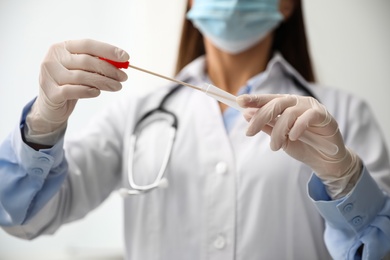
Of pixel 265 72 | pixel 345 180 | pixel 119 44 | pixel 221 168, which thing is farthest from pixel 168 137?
pixel 119 44

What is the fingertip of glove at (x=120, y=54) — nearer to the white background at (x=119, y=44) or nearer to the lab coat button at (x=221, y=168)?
the lab coat button at (x=221, y=168)

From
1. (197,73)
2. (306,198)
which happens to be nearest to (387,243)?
(306,198)

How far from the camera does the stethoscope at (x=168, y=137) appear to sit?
974mm

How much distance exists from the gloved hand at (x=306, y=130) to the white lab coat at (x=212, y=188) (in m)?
0.14

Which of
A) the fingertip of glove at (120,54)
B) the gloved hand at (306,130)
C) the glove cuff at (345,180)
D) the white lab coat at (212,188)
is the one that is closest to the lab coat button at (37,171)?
the white lab coat at (212,188)

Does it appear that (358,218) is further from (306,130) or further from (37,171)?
(37,171)

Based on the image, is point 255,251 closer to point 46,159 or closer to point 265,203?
point 265,203

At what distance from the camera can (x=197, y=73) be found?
1176 mm

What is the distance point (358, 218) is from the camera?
2.80 feet

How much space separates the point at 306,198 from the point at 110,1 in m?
0.89

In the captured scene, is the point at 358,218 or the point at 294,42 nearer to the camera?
the point at 358,218

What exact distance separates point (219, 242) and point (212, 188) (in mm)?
103

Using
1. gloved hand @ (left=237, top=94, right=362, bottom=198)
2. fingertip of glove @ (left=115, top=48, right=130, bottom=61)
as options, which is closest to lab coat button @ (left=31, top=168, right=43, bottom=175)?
fingertip of glove @ (left=115, top=48, right=130, bottom=61)

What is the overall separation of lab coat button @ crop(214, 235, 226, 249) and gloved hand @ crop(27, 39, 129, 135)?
0.35 metres
